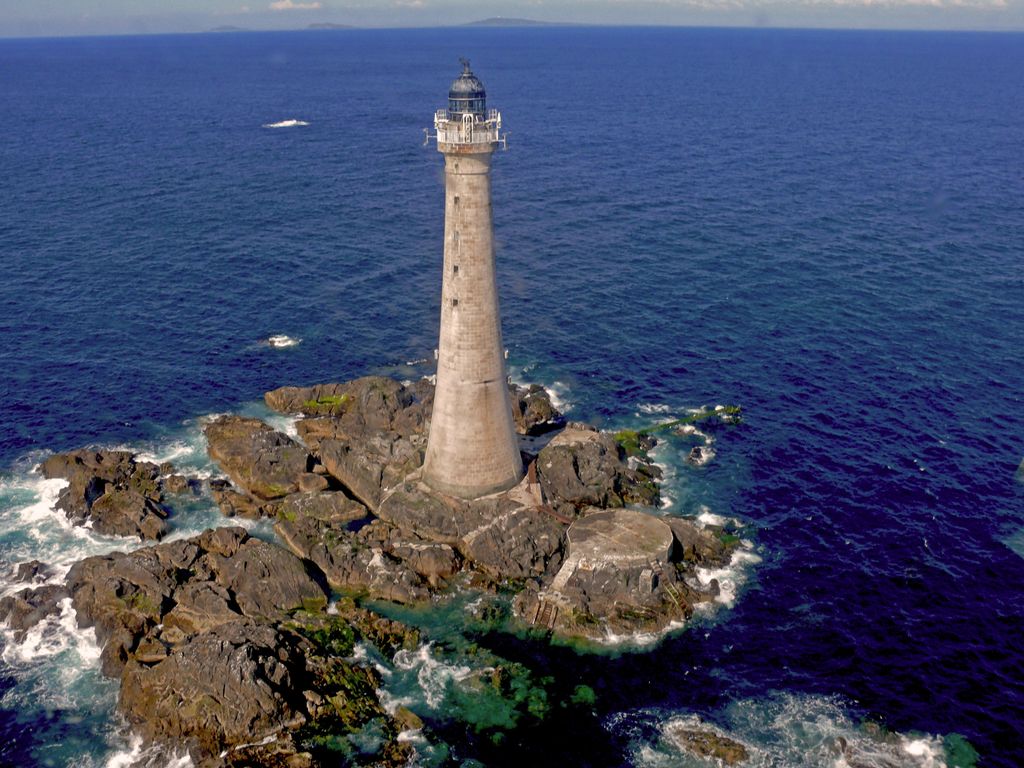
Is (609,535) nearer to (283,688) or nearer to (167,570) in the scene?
(283,688)

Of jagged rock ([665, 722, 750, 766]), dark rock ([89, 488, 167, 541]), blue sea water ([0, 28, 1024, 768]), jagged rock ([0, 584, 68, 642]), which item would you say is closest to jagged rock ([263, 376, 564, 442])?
blue sea water ([0, 28, 1024, 768])

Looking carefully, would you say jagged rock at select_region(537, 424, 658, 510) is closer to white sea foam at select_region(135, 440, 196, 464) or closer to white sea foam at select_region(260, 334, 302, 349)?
white sea foam at select_region(135, 440, 196, 464)

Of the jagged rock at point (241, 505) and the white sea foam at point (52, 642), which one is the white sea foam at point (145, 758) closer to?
the white sea foam at point (52, 642)

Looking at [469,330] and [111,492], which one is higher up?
[469,330]

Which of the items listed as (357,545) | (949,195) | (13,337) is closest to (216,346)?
(13,337)

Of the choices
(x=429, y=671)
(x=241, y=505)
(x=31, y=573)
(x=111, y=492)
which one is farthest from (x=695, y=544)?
(x=31, y=573)

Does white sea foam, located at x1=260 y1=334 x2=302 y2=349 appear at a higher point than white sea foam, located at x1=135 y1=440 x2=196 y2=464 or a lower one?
higher

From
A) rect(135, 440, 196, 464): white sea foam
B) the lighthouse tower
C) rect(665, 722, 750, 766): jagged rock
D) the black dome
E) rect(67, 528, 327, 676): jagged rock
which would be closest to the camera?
rect(665, 722, 750, 766): jagged rock

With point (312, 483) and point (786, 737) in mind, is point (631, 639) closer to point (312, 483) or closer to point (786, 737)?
point (786, 737)
